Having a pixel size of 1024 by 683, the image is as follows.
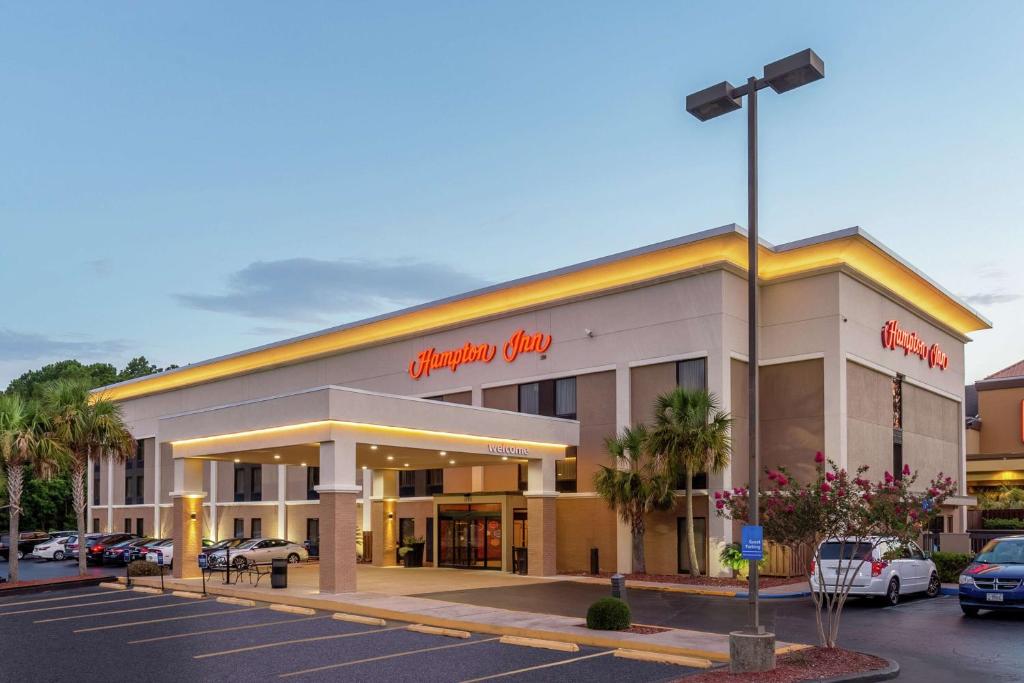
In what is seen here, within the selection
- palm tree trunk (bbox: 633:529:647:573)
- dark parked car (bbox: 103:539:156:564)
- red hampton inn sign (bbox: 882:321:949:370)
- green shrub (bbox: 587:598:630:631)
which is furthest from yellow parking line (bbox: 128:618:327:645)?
dark parked car (bbox: 103:539:156:564)

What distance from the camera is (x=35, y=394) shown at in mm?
99000

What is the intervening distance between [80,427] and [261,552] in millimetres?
10113

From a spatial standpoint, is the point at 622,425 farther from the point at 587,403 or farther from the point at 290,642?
the point at 290,642

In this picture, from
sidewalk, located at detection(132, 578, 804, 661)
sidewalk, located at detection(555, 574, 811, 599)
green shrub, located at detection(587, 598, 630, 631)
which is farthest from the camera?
sidewalk, located at detection(555, 574, 811, 599)

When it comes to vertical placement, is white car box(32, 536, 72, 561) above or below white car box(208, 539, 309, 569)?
below

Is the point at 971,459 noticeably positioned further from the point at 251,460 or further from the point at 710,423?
the point at 251,460

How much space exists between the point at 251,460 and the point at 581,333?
13.1m

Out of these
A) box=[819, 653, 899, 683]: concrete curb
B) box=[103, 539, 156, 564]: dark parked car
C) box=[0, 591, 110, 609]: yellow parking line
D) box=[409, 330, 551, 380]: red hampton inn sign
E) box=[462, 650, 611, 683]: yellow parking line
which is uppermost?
box=[409, 330, 551, 380]: red hampton inn sign

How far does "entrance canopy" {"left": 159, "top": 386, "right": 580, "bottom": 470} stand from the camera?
2872cm

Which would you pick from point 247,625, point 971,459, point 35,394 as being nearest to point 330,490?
point 247,625

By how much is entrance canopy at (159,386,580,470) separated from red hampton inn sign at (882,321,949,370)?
11866 millimetres

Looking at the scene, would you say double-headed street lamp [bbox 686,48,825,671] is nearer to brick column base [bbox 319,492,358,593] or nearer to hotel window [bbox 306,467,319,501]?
brick column base [bbox 319,492,358,593]

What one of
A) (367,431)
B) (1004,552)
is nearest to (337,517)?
(367,431)

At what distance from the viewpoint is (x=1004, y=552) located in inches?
903
